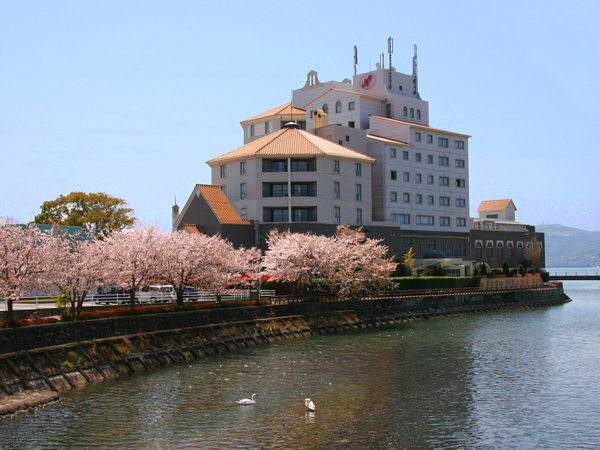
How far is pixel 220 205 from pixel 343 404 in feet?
178

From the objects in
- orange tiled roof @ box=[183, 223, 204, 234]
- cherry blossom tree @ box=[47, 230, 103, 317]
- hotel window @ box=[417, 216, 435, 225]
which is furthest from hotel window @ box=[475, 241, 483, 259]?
cherry blossom tree @ box=[47, 230, 103, 317]

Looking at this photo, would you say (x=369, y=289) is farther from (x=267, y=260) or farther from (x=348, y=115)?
(x=348, y=115)

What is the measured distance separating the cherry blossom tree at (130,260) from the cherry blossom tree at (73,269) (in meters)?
2.10

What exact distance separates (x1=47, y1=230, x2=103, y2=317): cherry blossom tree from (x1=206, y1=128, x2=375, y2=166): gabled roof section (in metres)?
43.6

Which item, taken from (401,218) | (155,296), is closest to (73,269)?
(155,296)

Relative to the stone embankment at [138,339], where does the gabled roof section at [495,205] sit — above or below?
above

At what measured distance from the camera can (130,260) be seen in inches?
1628

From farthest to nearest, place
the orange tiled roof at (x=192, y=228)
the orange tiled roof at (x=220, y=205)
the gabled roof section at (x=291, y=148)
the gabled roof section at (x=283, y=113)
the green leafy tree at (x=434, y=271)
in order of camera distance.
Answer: the gabled roof section at (x=283, y=113) < the green leafy tree at (x=434, y=271) < the gabled roof section at (x=291, y=148) < the orange tiled roof at (x=220, y=205) < the orange tiled roof at (x=192, y=228)

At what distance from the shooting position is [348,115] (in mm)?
100438

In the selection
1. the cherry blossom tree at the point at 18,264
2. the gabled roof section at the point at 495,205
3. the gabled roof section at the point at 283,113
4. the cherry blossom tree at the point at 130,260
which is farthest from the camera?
the gabled roof section at the point at 495,205

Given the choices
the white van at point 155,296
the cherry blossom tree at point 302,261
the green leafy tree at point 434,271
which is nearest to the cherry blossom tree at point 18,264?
the white van at point 155,296

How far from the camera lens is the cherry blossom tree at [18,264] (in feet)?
103

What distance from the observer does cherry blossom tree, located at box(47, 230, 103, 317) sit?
114ft

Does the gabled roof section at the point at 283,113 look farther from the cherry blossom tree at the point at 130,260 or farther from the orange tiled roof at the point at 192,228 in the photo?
the cherry blossom tree at the point at 130,260
